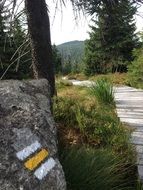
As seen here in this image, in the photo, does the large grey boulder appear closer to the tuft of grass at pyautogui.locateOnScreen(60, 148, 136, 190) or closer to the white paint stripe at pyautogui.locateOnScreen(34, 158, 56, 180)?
the white paint stripe at pyautogui.locateOnScreen(34, 158, 56, 180)

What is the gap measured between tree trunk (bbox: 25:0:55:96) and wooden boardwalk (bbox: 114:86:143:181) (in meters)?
1.71

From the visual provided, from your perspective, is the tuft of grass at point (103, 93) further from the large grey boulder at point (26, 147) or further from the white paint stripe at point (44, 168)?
the white paint stripe at point (44, 168)

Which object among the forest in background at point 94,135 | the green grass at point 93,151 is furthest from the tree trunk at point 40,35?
the green grass at point 93,151

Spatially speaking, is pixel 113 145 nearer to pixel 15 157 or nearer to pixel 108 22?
pixel 15 157

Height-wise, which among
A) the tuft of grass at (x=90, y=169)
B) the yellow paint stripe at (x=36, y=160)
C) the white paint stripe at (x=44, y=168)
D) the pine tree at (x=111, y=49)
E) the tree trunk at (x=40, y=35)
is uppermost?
the tree trunk at (x=40, y=35)

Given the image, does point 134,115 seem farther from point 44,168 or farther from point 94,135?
point 44,168

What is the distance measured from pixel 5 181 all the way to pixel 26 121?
1.91 ft

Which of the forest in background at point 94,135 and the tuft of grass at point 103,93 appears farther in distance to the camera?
the tuft of grass at point 103,93

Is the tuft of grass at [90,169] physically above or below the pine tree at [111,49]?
above

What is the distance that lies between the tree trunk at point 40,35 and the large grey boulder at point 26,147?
3.60 metres

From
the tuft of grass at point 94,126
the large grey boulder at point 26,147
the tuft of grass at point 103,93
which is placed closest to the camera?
the large grey boulder at point 26,147

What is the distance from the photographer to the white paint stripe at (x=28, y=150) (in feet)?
8.09

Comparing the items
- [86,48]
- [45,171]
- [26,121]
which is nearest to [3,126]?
[26,121]

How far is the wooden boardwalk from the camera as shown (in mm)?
5632
